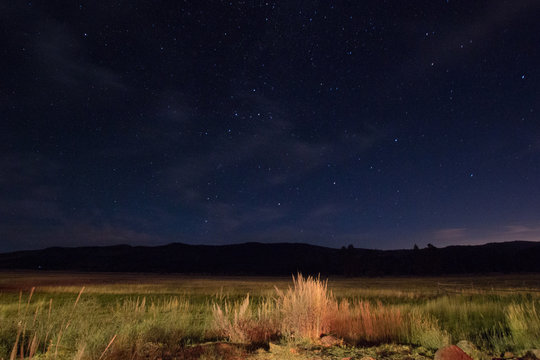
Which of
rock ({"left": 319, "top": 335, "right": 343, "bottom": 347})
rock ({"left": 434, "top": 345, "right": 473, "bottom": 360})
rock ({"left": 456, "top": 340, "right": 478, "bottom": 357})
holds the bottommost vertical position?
rock ({"left": 319, "top": 335, "right": 343, "bottom": 347})

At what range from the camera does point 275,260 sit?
158375 mm

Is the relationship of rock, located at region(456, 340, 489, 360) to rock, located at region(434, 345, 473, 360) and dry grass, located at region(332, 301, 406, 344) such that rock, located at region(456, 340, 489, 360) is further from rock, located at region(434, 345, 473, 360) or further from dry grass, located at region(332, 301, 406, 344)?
dry grass, located at region(332, 301, 406, 344)

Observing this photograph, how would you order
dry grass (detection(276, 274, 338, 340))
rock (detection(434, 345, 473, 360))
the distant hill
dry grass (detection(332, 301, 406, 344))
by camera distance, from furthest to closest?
the distant hill
dry grass (detection(332, 301, 406, 344))
dry grass (detection(276, 274, 338, 340))
rock (detection(434, 345, 473, 360))

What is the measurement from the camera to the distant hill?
98938 mm

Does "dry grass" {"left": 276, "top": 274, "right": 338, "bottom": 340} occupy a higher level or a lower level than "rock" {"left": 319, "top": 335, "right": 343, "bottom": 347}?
higher

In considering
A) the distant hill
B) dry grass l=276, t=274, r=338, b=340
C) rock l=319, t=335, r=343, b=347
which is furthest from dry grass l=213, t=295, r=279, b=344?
the distant hill

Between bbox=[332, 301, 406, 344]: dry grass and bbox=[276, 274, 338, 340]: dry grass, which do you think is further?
bbox=[332, 301, 406, 344]: dry grass

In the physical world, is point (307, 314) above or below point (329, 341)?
above

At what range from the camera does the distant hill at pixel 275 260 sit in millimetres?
98938

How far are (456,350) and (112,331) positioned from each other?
18.9ft

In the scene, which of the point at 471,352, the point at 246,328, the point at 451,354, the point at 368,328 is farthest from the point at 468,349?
the point at 246,328

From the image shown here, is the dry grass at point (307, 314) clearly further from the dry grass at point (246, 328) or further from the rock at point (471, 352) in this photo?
the rock at point (471, 352)

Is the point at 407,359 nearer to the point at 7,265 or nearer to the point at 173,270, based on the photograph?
the point at 173,270

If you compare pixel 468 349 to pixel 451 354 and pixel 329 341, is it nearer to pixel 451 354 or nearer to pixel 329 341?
pixel 451 354
